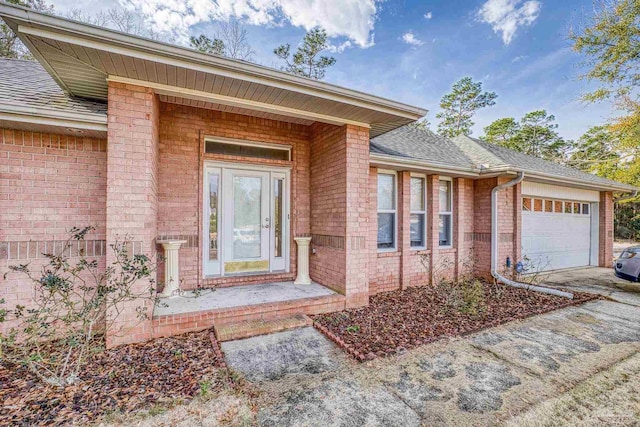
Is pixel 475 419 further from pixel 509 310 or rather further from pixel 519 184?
pixel 519 184

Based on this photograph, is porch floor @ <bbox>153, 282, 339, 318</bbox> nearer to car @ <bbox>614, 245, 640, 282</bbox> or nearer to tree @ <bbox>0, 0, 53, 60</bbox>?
car @ <bbox>614, 245, 640, 282</bbox>

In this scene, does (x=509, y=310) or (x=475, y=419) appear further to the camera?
(x=509, y=310)

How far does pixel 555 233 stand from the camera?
8344 mm

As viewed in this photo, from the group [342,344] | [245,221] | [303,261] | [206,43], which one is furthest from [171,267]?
[206,43]

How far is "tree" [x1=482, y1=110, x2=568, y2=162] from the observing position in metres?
23.7

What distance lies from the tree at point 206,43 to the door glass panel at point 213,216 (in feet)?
35.7

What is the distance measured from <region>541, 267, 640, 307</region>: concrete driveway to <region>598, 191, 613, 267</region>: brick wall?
79 cm

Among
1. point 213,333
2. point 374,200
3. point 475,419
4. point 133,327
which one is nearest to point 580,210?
point 374,200

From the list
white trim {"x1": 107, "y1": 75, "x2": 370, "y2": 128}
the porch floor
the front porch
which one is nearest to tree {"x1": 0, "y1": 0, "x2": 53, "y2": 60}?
white trim {"x1": 107, "y1": 75, "x2": 370, "y2": 128}

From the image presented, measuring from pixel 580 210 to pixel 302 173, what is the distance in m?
9.69

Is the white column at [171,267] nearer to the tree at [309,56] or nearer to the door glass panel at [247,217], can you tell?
the door glass panel at [247,217]

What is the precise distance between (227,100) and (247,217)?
2312 millimetres

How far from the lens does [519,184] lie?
7.01m

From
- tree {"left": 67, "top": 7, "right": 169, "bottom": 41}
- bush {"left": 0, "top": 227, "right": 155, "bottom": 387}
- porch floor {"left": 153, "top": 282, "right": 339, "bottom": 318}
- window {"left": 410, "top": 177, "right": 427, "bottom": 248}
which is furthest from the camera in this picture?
tree {"left": 67, "top": 7, "right": 169, "bottom": 41}
